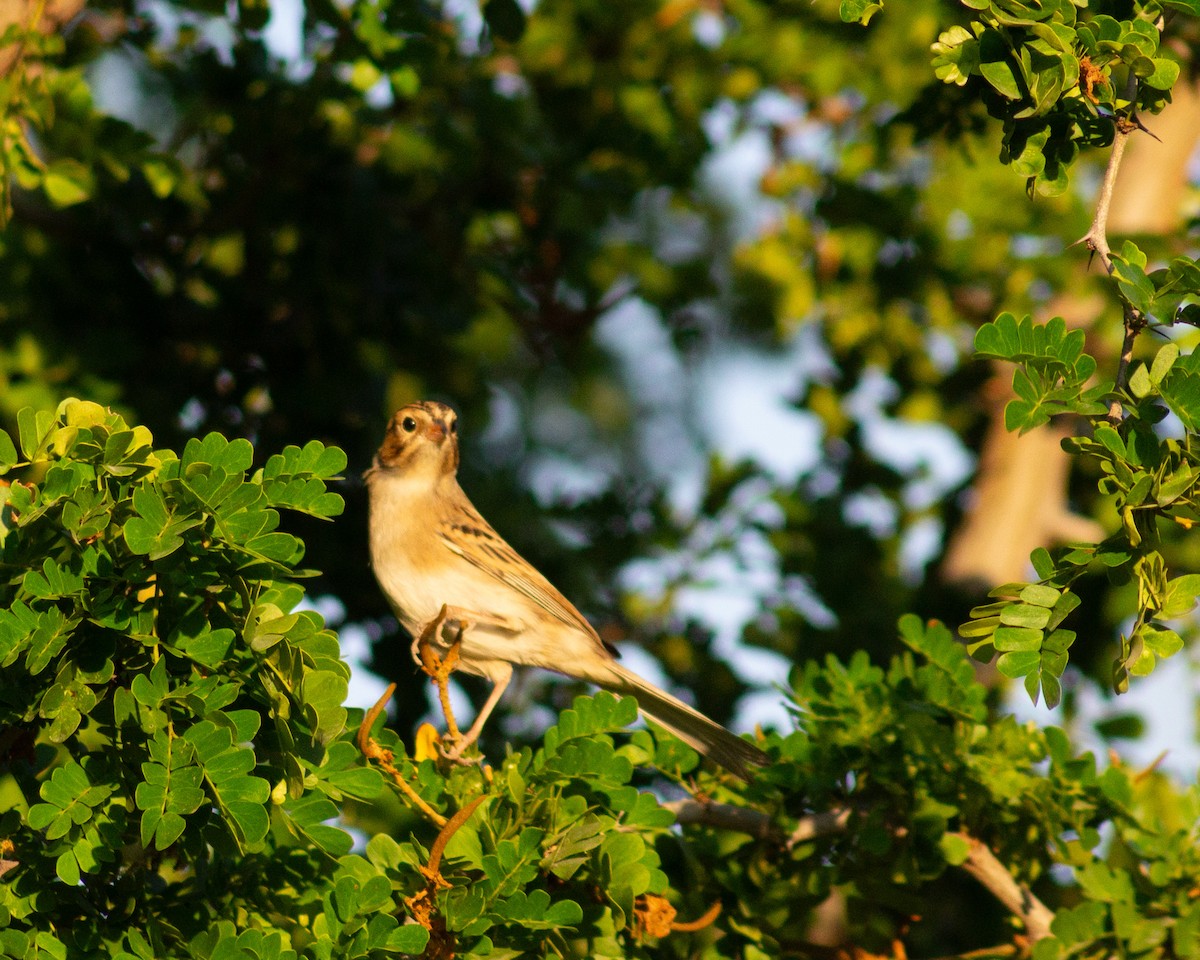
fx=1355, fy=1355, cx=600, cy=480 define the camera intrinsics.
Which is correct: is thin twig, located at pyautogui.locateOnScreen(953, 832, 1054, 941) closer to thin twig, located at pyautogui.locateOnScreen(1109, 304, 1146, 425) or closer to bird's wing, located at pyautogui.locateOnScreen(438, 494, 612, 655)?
thin twig, located at pyautogui.locateOnScreen(1109, 304, 1146, 425)

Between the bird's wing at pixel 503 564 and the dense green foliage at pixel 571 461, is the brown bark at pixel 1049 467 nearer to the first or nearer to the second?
the dense green foliage at pixel 571 461

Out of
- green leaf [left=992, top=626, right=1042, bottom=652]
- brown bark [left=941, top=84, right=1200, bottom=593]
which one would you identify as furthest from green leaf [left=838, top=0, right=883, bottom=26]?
brown bark [left=941, top=84, right=1200, bottom=593]

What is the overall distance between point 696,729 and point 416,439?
188 centimetres

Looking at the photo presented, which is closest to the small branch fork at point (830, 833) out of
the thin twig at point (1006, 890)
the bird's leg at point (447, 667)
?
the thin twig at point (1006, 890)

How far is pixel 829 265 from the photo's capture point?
7648 mm

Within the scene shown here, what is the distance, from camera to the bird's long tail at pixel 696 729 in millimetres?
4023

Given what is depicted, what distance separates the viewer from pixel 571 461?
9.12 meters

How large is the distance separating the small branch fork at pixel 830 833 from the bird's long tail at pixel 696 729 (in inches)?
9.7

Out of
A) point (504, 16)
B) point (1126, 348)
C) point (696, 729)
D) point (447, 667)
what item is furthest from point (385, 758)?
point (504, 16)

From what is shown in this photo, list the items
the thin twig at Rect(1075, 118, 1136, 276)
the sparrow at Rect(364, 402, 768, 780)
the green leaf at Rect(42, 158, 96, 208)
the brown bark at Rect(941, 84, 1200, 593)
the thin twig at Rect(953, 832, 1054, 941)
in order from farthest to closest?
1. the brown bark at Rect(941, 84, 1200, 593)
2. the sparrow at Rect(364, 402, 768, 780)
3. the green leaf at Rect(42, 158, 96, 208)
4. the thin twig at Rect(953, 832, 1054, 941)
5. the thin twig at Rect(1075, 118, 1136, 276)

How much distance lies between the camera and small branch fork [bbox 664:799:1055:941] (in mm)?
3664

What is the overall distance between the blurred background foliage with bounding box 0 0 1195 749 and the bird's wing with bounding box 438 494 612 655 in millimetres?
470

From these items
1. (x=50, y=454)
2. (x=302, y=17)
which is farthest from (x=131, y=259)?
(x=50, y=454)

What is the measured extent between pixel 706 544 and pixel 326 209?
2713 mm
